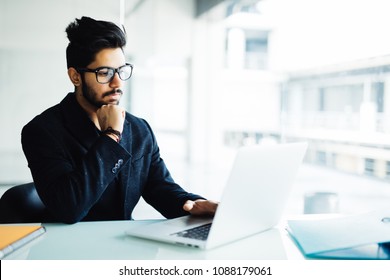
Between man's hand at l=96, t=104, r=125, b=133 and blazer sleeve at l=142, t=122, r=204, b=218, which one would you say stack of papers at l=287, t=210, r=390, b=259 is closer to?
blazer sleeve at l=142, t=122, r=204, b=218

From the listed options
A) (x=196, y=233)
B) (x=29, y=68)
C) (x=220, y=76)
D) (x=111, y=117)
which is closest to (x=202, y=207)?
(x=196, y=233)

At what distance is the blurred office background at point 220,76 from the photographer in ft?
11.2

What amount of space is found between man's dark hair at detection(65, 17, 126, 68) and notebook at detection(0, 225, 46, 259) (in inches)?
26.6

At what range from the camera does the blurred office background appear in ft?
11.2

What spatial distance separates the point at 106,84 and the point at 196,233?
71 centimetres

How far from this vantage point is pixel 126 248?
0.99 m

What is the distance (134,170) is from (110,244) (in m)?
Answer: 0.60

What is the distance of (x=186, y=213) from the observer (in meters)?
1.41

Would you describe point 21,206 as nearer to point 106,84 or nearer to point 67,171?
point 67,171

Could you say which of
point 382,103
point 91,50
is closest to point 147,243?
point 91,50

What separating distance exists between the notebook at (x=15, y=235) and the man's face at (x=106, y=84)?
0.58 meters

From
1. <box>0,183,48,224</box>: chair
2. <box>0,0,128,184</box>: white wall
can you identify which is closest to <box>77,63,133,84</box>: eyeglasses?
<box>0,183,48,224</box>: chair

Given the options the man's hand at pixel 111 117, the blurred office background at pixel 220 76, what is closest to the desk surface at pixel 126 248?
the man's hand at pixel 111 117

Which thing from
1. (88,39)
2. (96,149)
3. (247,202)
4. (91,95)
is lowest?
A: (247,202)
